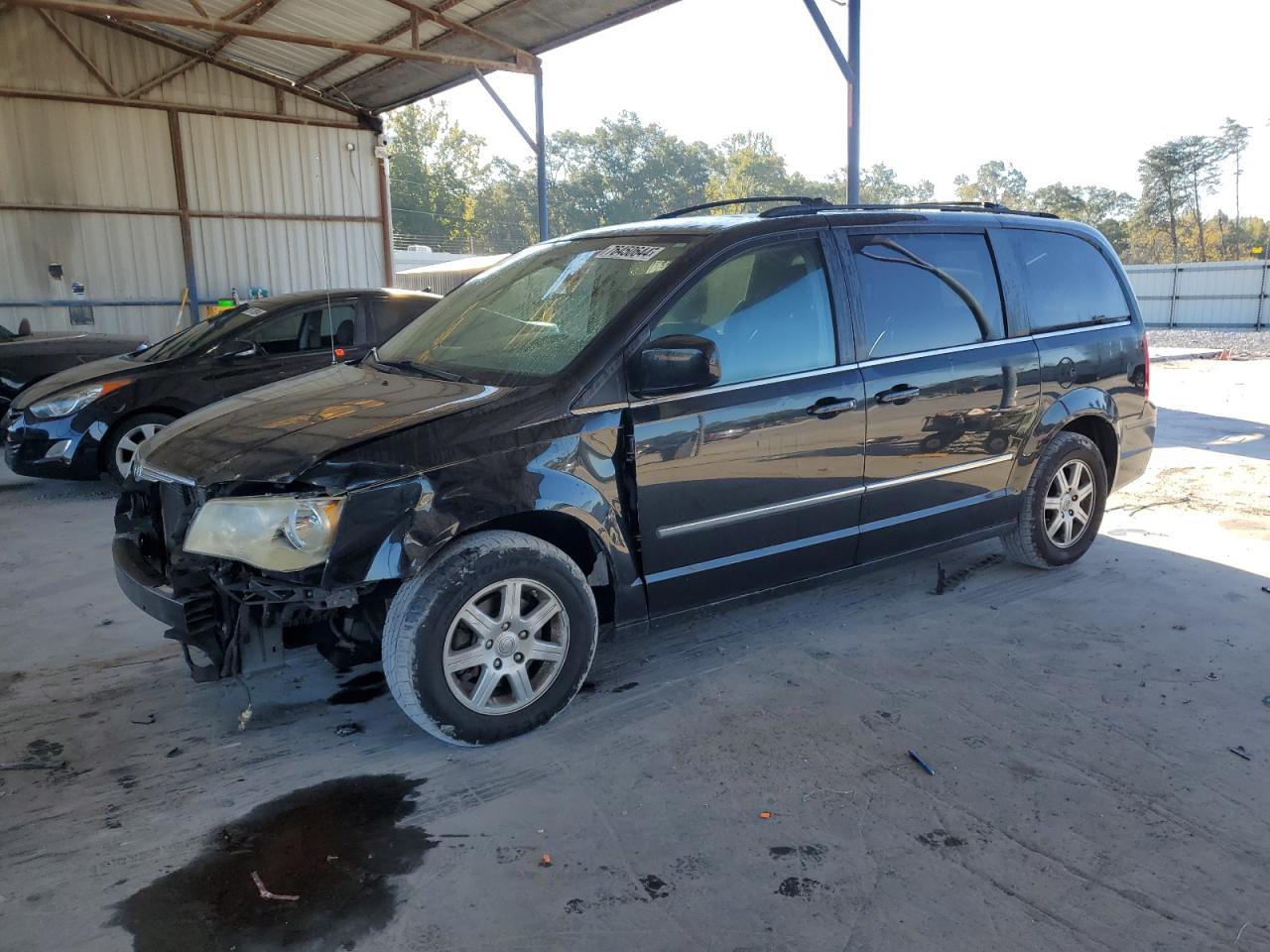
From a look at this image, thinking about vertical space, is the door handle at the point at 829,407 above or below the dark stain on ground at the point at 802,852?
above

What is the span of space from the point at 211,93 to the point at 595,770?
1600 centimetres

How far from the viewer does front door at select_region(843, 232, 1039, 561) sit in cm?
397

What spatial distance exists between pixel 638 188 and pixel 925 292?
68008 mm

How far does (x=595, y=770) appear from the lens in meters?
3.10

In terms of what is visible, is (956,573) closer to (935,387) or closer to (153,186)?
(935,387)

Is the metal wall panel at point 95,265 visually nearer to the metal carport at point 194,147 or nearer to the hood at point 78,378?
the metal carport at point 194,147

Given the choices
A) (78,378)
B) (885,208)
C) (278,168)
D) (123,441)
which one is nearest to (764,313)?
(885,208)

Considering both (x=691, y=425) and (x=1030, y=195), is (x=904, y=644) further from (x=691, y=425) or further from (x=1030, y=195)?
(x=1030, y=195)

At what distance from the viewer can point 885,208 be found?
169 inches

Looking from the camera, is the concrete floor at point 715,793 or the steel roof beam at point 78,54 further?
the steel roof beam at point 78,54

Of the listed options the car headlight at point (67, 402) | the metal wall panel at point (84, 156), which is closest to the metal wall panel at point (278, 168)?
the metal wall panel at point (84, 156)

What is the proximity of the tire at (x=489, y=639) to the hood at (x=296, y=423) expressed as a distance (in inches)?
18.9

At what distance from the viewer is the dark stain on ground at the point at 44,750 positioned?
323cm

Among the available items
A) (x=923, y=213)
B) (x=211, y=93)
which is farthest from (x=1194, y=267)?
(x=923, y=213)
